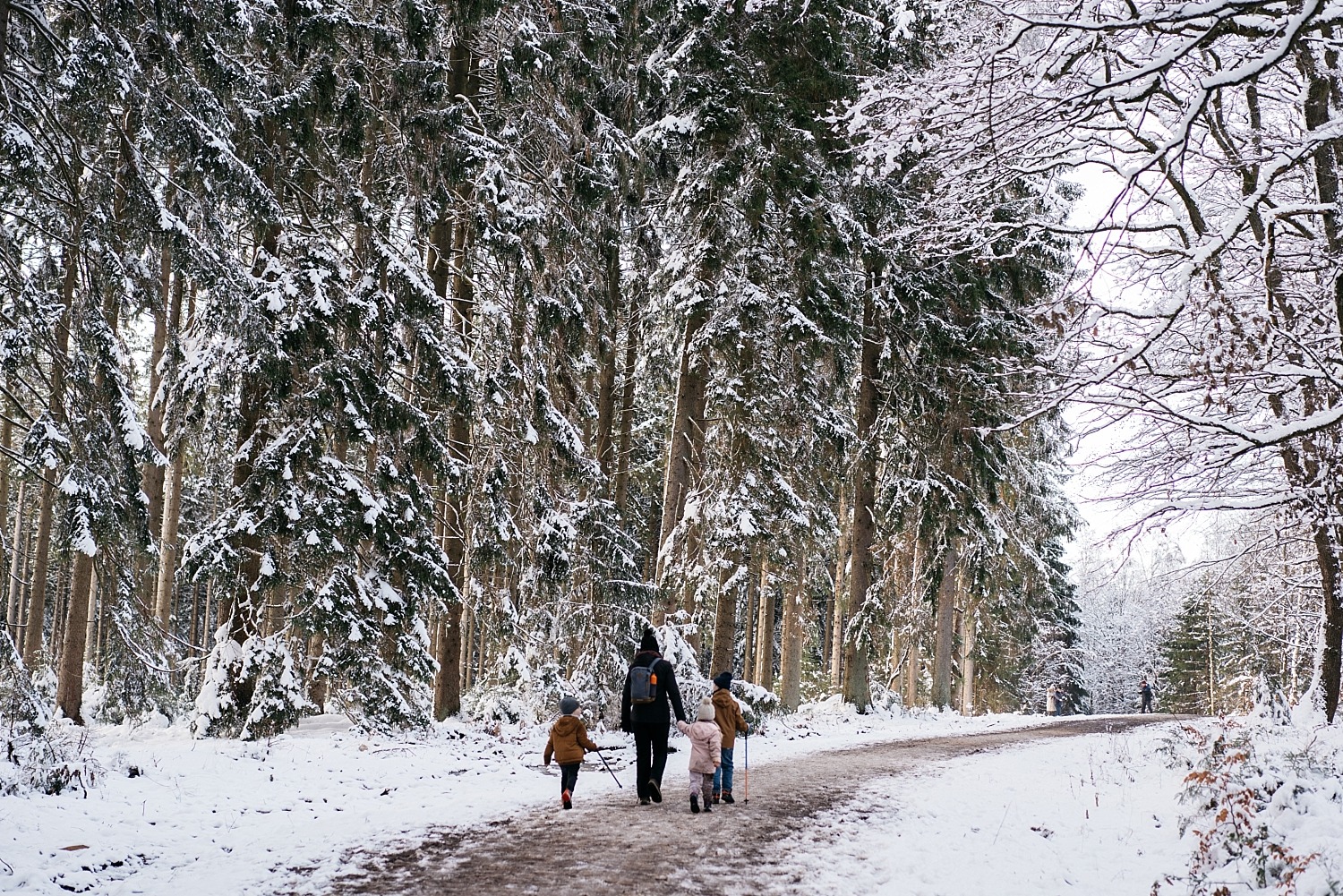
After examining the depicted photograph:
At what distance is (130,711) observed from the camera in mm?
8797

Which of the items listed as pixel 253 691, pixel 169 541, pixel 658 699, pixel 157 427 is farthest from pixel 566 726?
pixel 169 541

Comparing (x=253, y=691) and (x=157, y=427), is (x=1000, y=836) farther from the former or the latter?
(x=157, y=427)

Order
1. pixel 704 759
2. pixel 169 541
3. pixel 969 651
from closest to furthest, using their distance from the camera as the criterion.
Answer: pixel 704 759
pixel 169 541
pixel 969 651

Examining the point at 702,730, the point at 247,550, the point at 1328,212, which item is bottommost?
the point at 702,730

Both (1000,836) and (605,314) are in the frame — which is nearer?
(1000,836)

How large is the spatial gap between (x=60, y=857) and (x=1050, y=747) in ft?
49.1

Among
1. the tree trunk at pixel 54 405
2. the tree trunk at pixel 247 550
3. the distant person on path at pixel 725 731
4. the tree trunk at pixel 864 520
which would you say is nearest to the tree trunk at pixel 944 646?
the tree trunk at pixel 864 520

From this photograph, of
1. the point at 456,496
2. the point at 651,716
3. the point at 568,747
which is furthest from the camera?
the point at 456,496

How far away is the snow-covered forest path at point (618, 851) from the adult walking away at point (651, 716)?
0.86ft

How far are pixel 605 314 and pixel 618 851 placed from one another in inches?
381

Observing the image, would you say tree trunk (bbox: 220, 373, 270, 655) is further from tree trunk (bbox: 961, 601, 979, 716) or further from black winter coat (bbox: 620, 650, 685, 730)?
tree trunk (bbox: 961, 601, 979, 716)

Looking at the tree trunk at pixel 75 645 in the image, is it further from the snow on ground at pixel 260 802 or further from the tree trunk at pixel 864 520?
the tree trunk at pixel 864 520

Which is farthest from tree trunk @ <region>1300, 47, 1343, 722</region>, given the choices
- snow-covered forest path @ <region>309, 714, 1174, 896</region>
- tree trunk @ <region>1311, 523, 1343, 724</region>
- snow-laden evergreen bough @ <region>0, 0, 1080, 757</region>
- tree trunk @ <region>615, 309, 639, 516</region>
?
tree trunk @ <region>615, 309, 639, 516</region>

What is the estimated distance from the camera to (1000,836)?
8.10 meters
